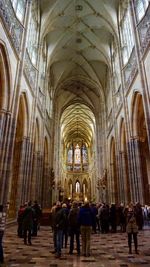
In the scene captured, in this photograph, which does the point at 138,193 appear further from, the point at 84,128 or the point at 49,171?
the point at 84,128

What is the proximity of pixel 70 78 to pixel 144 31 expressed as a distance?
59.0 feet

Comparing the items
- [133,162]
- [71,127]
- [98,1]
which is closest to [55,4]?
[98,1]

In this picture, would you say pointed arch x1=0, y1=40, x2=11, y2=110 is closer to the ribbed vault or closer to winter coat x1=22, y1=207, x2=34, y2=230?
winter coat x1=22, y1=207, x2=34, y2=230

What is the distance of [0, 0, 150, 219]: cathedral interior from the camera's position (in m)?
11.3

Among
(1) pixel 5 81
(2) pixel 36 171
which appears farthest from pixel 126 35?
(2) pixel 36 171

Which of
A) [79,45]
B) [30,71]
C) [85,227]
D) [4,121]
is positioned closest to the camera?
[85,227]

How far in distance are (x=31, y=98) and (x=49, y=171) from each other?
38.5 feet

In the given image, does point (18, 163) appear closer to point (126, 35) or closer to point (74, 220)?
point (74, 220)

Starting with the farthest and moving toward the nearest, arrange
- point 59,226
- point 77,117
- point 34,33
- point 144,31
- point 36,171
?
1. point 77,117
2. point 36,171
3. point 34,33
4. point 144,31
5. point 59,226

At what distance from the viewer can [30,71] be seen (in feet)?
51.4

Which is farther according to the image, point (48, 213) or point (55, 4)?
point (55, 4)

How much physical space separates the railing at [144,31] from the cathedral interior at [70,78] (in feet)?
0.18

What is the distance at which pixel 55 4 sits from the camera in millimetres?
18391

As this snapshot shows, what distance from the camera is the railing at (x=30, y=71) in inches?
577
